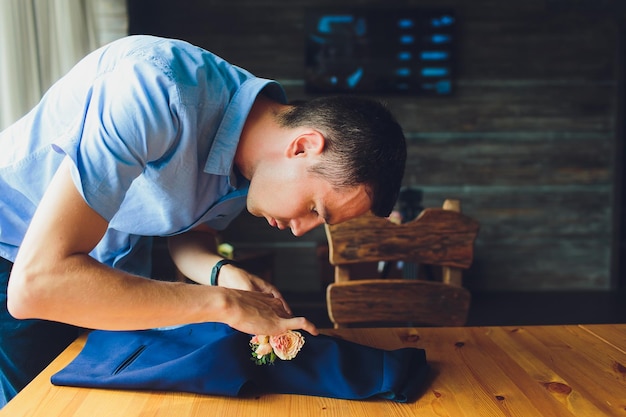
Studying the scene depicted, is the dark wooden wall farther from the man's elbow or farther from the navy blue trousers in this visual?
the man's elbow

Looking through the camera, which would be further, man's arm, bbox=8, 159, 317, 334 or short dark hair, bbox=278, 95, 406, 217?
short dark hair, bbox=278, 95, 406, 217

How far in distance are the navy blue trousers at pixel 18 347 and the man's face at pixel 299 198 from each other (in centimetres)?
54

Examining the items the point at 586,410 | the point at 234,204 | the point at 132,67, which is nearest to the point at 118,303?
the point at 132,67

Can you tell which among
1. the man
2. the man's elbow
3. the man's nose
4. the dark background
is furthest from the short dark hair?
the dark background

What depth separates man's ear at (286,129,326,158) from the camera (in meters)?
1.05

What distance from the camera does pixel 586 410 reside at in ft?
3.15

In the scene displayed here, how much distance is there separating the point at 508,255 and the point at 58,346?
433cm

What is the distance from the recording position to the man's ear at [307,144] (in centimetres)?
105

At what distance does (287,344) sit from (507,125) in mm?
4323

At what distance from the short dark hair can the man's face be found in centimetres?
2

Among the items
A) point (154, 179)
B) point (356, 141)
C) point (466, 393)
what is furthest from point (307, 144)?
point (466, 393)

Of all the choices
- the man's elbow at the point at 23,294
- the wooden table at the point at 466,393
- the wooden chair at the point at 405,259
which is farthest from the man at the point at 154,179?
the wooden chair at the point at 405,259

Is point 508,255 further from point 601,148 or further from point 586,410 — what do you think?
point 586,410

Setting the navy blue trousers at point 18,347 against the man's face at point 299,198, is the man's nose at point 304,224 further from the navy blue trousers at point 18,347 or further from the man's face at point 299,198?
the navy blue trousers at point 18,347
